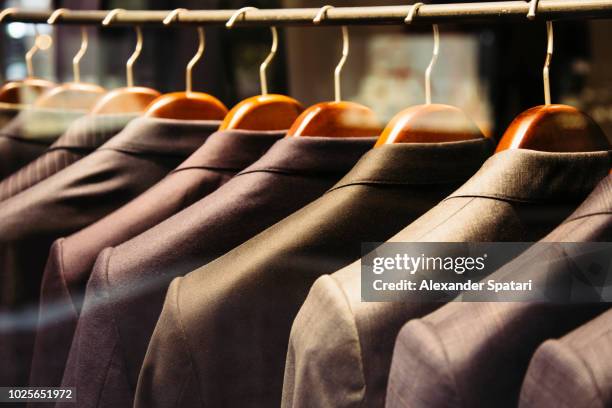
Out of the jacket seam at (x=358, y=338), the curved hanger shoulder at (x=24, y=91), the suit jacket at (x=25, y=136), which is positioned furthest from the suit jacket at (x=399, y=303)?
the curved hanger shoulder at (x=24, y=91)

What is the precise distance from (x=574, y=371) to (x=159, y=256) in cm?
37

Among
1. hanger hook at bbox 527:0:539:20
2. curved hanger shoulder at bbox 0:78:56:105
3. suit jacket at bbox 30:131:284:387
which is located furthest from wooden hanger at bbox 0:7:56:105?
hanger hook at bbox 527:0:539:20

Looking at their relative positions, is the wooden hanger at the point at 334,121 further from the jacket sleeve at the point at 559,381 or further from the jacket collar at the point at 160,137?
the jacket sleeve at the point at 559,381

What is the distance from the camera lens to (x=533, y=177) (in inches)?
22.9

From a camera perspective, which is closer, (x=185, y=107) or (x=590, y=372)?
(x=590, y=372)

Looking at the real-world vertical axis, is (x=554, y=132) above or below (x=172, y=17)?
below

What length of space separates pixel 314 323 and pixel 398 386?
8 cm

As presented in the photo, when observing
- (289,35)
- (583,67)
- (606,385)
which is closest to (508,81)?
(583,67)

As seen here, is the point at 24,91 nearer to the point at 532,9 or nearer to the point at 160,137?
the point at 160,137

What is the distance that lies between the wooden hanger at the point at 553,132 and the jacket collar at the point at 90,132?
0.48m

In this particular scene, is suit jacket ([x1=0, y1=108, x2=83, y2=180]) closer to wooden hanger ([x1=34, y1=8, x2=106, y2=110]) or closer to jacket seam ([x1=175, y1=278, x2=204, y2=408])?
wooden hanger ([x1=34, y1=8, x2=106, y2=110])

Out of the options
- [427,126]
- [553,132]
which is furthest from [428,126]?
[553,132]

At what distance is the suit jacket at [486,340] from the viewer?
47 cm

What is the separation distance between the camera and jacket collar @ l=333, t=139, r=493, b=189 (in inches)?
25.4
